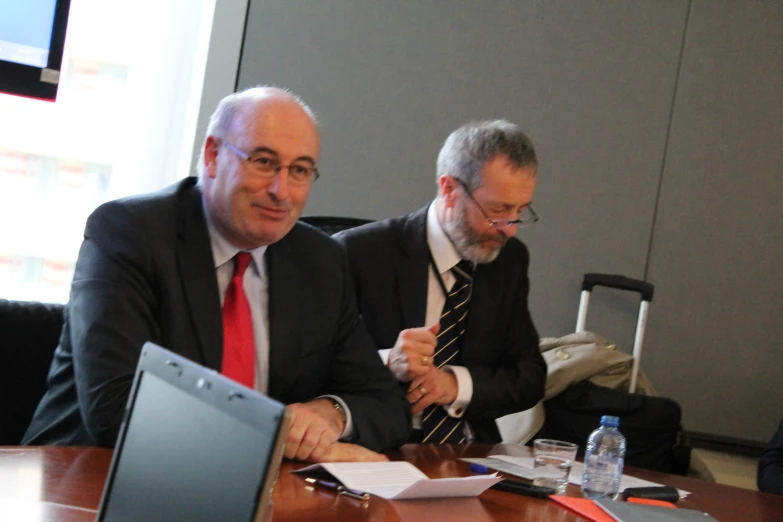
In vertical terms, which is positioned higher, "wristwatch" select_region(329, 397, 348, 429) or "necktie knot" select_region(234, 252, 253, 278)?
"necktie knot" select_region(234, 252, 253, 278)

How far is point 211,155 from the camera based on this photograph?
6.72ft

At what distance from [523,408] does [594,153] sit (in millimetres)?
1351

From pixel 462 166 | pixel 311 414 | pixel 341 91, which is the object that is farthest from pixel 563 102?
pixel 311 414

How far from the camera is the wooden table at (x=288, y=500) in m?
1.18

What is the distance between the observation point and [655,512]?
1.69 meters

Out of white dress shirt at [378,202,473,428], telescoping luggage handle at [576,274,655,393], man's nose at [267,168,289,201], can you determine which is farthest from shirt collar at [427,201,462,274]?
telescoping luggage handle at [576,274,655,393]

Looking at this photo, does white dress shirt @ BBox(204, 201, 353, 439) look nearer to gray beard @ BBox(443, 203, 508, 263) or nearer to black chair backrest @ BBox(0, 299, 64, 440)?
black chair backrest @ BBox(0, 299, 64, 440)

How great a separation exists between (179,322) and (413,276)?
0.92 meters

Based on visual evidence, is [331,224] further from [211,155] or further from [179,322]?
[179,322]

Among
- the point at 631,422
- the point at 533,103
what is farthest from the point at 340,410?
the point at 533,103

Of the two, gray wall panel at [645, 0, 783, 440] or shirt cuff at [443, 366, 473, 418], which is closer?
shirt cuff at [443, 366, 473, 418]

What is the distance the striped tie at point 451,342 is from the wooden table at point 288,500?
1.70ft

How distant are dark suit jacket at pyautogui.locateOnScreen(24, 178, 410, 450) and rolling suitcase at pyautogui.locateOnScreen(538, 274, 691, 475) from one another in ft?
3.71

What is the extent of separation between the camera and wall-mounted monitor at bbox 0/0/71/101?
2422mm
